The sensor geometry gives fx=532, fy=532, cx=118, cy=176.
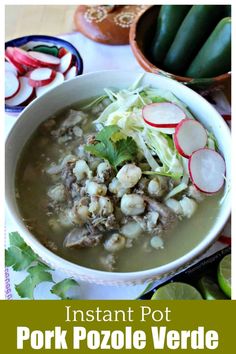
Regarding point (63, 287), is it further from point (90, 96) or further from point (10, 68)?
point (10, 68)

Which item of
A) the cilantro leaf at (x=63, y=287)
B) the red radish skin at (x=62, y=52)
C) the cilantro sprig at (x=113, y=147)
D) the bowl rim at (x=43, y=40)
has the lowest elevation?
the cilantro leaf at (x=63, y=287)

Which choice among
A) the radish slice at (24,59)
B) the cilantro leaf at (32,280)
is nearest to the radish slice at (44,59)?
the radish slice at (24,59)

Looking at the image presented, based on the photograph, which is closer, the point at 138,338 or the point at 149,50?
the point at 138,338

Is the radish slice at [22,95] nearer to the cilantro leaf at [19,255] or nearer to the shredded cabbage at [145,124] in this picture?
the shredded cabbage at [145,124]

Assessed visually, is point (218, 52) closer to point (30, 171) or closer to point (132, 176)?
point (132, 176)

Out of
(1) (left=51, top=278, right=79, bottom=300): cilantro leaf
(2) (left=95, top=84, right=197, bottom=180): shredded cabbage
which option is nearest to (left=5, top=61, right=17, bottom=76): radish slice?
(2) (left=95, top=84, right=197, bottom=180): shredded cabbage

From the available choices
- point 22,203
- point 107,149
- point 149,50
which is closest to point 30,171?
point 22,203

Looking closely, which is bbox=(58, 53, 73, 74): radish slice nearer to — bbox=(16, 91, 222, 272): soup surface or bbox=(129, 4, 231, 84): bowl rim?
bbox=(129, 4, 231, 84): bowl rim
